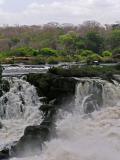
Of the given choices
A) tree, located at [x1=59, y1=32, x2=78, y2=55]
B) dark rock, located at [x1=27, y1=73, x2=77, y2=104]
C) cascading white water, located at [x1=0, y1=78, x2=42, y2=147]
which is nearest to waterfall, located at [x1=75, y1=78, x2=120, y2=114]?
dark rock, located at [x1=27, y1=73, x2=77, y2=104]

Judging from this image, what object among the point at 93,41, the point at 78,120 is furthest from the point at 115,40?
the point at 78,120

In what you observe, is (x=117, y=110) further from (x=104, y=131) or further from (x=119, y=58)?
(x=119, y=58)

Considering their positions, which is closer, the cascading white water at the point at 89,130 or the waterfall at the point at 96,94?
the cascading white water at the point at 89,130

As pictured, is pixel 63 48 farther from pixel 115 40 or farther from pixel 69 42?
pixel 115 40

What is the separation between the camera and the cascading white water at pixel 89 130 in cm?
1249

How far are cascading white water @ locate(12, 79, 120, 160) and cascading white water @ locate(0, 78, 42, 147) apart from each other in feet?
4.59

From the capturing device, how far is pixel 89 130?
14.9m

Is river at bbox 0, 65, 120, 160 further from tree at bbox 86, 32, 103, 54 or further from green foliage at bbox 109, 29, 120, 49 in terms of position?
green foliage at bbox 109, 29, 120, 49

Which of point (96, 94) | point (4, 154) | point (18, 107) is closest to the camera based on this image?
point (4, 154)

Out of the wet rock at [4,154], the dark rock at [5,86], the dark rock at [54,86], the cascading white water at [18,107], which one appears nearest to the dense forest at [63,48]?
the dark rock at [54,86]

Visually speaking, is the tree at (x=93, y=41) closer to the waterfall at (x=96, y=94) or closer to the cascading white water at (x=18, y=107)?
the waterfall at (x=96, y=94)

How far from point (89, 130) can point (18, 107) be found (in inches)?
156

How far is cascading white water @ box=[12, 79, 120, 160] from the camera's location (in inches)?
492

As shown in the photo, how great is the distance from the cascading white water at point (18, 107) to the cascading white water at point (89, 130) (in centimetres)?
140
